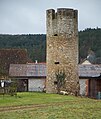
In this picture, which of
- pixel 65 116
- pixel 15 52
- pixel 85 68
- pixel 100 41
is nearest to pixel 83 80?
pixel 85 68

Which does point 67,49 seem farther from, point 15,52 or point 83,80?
point 15,52

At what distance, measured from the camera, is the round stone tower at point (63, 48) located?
3503cm

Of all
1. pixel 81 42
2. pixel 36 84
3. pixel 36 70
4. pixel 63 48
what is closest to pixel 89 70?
pixel 36 70

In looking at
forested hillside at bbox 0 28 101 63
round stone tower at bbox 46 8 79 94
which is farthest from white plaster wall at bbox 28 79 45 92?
forested hillside at bbox 0 28 101 63

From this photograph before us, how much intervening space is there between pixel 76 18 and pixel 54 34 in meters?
2.55

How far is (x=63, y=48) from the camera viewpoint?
34938 mm

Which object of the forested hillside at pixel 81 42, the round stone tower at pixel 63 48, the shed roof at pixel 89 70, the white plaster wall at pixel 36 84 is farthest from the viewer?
the forested hillside at pixel 81 42

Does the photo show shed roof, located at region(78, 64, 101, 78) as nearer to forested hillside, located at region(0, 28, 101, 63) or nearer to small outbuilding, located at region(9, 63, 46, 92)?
small outbuilding, located at region(9, 63, 46, 92)

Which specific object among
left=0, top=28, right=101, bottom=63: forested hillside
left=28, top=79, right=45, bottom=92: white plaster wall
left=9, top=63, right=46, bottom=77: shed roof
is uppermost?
left=0, top=28, right=101, bottom=63: forested hillside

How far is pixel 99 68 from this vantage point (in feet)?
167

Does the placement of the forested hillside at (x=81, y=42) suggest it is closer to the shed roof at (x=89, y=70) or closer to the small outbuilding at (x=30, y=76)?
the shed roof at (x=89, y=70)

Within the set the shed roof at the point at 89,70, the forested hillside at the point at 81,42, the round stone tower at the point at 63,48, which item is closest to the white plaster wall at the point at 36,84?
the shed roof at the point at 89,70

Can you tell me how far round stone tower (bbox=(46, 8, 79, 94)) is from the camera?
3503 centimetres

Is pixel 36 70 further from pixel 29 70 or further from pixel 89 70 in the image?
pixel 89 70
